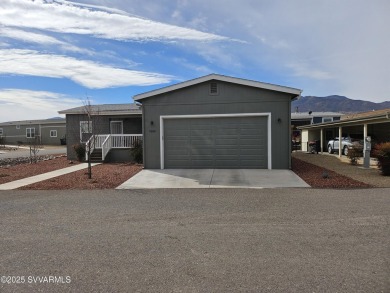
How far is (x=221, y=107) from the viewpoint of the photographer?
1384 centimetres

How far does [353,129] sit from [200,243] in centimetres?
2650

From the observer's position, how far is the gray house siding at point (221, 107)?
13445mm

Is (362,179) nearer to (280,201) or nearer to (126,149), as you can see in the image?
(280,201)

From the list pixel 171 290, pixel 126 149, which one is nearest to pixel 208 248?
pixel 171 290

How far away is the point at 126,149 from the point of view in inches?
722

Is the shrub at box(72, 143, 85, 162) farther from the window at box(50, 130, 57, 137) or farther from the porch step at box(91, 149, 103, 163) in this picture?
the window at box(50, 130, 57, 137)

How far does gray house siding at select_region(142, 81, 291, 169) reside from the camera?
1345cm

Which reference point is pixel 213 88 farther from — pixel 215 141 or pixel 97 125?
pixel 97 125

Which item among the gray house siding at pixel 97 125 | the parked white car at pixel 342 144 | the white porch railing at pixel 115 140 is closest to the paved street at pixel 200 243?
the white porch railing at pixel 115 140

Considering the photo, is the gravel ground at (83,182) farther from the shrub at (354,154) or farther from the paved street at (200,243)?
the shrub at (354,154)

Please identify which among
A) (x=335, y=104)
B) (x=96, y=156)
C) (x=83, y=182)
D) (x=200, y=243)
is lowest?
(x=200, y=243)

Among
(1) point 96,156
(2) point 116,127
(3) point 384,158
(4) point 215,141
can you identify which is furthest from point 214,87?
(2) point 116,127

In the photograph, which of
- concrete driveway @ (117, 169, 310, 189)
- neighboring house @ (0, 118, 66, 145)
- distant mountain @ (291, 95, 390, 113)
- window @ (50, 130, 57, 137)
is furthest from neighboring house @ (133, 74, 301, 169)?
distant mountain @ (291, 95, 390, 113)

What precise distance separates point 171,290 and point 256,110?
1111cm
